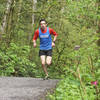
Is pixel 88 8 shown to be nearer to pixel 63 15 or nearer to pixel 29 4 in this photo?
pixel 63 15

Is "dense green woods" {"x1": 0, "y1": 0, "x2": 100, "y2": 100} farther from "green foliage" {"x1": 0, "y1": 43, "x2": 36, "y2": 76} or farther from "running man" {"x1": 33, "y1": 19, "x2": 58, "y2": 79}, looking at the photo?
"running man" {"x1": 33, "y1": 19, "x2": 58, "y2": 79}

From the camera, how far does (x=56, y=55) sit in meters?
14.8

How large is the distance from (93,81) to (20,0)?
1193 cm

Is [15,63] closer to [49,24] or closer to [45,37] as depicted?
[49,24]

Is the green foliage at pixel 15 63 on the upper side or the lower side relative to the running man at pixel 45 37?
lower

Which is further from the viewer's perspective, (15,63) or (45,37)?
A: (15,63)

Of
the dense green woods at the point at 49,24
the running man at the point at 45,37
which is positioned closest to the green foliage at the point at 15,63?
the dense green woods at the point at 49,24

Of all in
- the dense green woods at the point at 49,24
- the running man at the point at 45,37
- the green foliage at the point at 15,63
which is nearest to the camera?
the running man at the point at 45,37

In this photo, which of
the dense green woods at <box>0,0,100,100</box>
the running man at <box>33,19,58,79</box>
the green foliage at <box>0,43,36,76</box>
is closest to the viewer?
the running man at <box>33,19,58,79</box>

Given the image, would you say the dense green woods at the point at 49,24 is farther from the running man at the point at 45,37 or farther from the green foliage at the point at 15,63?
the running man at the point at 45,37

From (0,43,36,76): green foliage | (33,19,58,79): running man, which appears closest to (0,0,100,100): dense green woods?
(0,43,36,76): green foliage

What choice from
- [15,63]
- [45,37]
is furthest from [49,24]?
[45,37]

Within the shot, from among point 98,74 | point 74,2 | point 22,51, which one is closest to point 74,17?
point 74,2

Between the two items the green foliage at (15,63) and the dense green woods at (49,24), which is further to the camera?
the dense green woods at (49,24)
